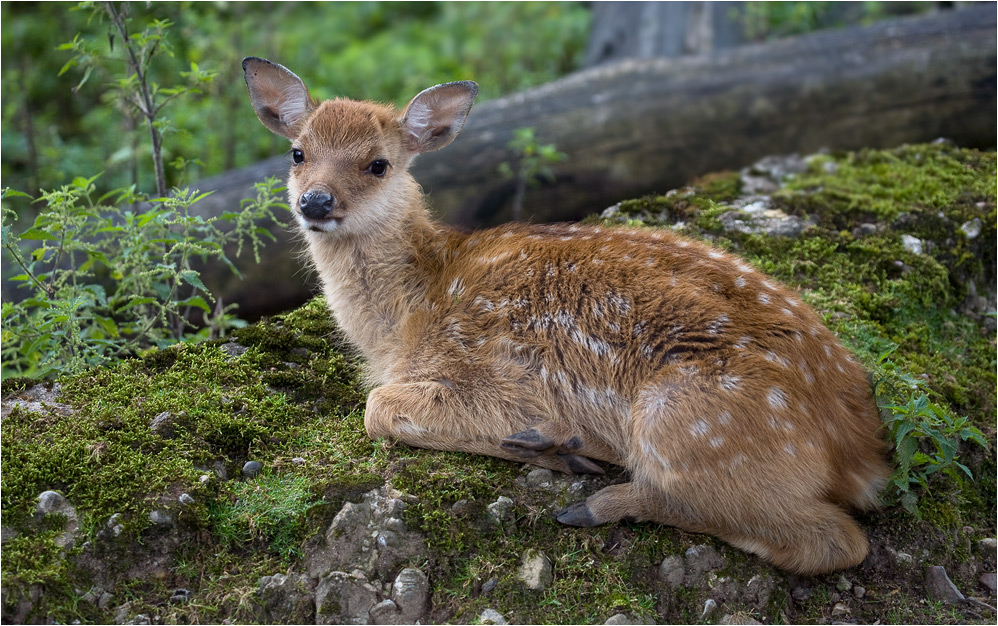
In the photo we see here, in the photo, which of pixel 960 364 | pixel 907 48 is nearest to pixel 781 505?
pixel 960 364

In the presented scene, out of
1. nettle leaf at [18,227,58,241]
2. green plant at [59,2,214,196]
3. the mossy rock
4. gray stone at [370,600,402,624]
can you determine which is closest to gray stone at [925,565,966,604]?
the mossy rock

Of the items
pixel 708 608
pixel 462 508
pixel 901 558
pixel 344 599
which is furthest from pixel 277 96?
pixel 901 558

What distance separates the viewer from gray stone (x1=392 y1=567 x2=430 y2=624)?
3.87m

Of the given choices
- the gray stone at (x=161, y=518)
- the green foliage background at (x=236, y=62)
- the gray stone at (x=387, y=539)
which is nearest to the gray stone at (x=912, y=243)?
the gray stone at (x=387, y=539)

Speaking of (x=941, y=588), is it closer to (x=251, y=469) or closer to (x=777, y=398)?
(x=777, y=398)

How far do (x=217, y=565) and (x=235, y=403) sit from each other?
1.07 m

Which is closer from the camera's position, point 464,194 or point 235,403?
point 235,403

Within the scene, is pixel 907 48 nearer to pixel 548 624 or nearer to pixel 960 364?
pixel 960 364

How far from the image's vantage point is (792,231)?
22.1ft

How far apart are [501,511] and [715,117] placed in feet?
19.1

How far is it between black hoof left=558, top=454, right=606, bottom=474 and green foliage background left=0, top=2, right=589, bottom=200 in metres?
5.32

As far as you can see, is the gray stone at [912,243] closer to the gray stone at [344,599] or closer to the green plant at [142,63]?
the gray stone at [344,599]

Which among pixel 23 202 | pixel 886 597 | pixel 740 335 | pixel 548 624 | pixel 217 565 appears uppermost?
pixel 23 202

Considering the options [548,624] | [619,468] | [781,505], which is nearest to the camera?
[548,624]
